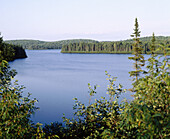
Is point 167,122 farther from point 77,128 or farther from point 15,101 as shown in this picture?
point 77,128

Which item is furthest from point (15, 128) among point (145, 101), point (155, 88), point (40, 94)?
point (40, 94)

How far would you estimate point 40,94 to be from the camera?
2931 centimetres

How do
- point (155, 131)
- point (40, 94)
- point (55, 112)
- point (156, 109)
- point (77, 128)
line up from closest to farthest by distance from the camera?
point (155, 131), point (156, 109), point (77, 128), point (55, 112), point (40, 94)

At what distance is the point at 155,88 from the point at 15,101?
2.44m

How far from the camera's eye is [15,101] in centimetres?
351

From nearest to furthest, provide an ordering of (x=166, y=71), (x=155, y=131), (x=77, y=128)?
(x=155, y=131), (x=166, y=71), (x=77, y=128)

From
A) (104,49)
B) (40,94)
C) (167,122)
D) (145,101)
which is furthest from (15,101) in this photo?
(104,49)

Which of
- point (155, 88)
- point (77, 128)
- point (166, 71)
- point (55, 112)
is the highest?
point (166, 71)

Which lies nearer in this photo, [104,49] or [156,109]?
[156,109]

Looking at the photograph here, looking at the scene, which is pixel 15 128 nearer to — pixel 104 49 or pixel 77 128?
pixel 77 128

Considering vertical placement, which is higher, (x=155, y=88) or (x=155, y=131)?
(x=155, y=88)

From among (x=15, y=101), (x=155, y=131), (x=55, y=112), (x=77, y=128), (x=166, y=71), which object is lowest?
(x=55, y=112)

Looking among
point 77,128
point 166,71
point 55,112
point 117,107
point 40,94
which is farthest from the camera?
point 40,94

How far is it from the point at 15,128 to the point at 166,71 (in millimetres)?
2870
